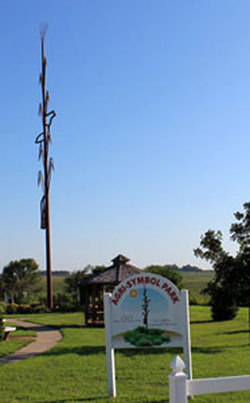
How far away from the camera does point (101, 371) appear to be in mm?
10586

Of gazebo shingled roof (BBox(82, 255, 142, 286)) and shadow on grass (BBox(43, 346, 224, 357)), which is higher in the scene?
gazebo shingled roof (BBox(82, 255, 142, 286))

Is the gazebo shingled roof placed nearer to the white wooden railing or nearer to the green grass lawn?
the green grass lawn

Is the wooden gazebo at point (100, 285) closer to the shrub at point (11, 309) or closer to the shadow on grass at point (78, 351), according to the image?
the shadow on grass at point (78, 351)

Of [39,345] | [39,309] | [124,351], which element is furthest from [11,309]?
[124,351]

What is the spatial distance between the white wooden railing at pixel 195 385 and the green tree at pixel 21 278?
45.3 metres

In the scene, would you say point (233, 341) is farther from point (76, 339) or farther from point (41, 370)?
point (41, 370)

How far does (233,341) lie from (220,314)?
9.40 m

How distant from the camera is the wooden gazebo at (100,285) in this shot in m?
22.6

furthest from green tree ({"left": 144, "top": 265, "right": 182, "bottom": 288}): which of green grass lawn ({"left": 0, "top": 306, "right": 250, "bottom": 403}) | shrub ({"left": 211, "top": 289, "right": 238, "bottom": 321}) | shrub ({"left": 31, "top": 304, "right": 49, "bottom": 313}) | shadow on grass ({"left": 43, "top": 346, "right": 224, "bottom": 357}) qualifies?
shadow on grass ({"left": 43, "top": 346, "right": 224, "bottom": 357})

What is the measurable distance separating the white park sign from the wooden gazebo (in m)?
13.6

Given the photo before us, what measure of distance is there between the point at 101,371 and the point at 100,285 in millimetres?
12276

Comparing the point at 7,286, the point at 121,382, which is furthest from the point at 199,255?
the point at 7,286

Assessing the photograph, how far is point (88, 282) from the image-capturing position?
22734 millimetres

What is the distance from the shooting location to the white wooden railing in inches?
175
